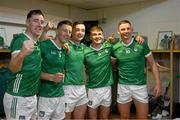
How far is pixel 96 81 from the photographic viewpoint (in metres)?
3.08

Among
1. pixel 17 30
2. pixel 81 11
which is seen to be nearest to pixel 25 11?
pixel 17 30

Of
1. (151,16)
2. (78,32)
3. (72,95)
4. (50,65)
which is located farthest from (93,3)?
(50,65)

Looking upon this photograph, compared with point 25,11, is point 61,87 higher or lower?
lower

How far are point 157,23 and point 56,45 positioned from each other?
2958 mm

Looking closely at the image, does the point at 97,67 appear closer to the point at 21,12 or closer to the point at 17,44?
the point at 17,44

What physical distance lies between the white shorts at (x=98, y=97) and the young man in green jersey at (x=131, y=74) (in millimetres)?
171

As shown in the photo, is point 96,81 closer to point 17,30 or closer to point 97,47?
point 97,47

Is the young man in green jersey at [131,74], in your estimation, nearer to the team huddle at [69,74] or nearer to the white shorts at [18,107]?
the team huddle at [69,74]

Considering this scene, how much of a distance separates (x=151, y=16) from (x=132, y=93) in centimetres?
249

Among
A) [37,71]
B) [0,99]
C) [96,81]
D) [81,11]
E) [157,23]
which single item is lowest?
[0,99]

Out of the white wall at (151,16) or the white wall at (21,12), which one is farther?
the white wall at (151,16)

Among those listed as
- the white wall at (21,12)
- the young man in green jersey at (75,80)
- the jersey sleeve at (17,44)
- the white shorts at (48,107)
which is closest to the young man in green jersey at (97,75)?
the young man in green jersey at (75,80)

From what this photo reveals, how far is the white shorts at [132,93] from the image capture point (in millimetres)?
3076

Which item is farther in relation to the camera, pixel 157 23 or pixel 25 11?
pixel 157 23
